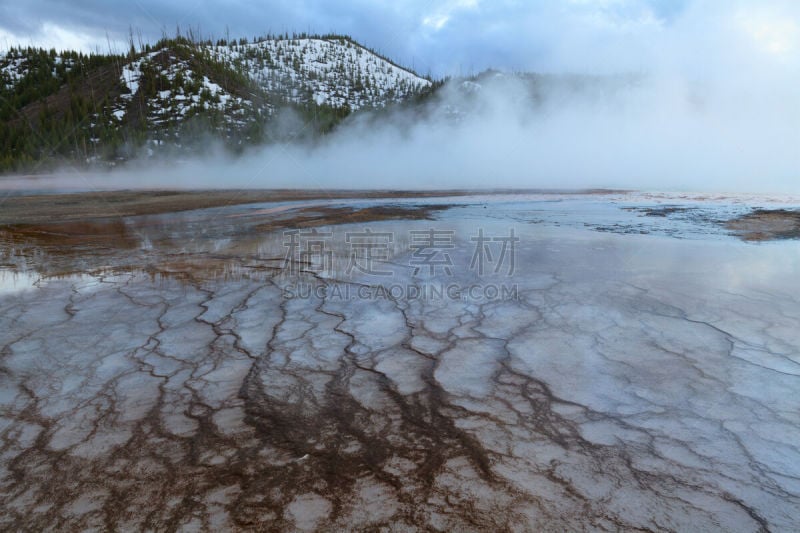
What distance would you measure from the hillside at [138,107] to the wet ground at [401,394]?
2855 cm

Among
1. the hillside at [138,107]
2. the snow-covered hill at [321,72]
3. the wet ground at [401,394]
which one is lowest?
the wet ground at [401,394]

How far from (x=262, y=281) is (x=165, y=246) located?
7.62 feet

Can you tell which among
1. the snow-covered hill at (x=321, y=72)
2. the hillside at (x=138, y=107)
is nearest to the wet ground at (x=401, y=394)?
the hillside at (x=138, y=107)

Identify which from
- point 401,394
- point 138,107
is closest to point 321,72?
point 138,107

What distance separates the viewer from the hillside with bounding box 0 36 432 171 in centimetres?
2839

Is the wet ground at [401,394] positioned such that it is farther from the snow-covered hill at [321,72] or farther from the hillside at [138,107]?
the snow-covered hill at [321,72]

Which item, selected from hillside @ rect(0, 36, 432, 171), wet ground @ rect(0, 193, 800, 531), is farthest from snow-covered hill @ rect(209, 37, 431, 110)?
wet ground @ rect(0, 193, 800, 531)

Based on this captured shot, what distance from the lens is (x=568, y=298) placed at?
355 centimetres

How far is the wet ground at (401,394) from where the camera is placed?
1438 millimetres

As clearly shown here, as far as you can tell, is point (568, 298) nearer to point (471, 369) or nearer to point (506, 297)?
point (506, 297)

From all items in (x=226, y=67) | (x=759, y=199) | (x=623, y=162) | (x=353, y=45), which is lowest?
(x=759, y=199)

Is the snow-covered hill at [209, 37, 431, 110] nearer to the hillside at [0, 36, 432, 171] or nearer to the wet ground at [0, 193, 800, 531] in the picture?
the hillside at [0, 36, 432, 171]

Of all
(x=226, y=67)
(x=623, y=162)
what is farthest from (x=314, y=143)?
(x=623, y=162)

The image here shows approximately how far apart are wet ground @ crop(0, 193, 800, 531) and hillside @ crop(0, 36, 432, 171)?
28.6 meters
